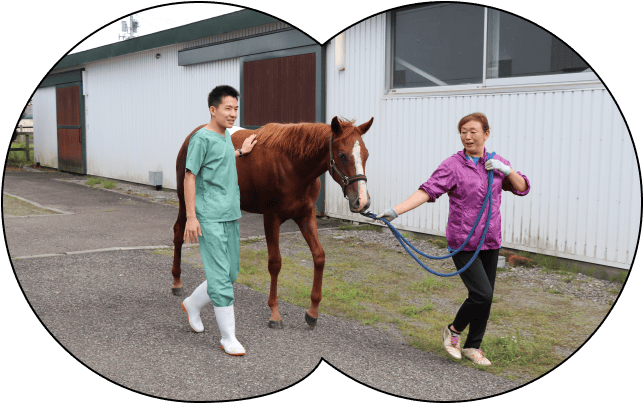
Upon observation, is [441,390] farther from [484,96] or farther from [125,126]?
[125,126]

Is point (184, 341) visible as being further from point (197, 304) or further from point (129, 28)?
point (129, 28)

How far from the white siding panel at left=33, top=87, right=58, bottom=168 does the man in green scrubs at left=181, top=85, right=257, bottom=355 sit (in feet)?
19.3

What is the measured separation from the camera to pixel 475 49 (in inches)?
179

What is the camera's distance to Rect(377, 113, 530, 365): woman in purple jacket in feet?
8.52

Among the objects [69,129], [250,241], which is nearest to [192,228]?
[250,241]

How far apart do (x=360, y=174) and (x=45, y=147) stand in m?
7.65

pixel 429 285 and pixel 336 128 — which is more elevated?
pixel 336 128

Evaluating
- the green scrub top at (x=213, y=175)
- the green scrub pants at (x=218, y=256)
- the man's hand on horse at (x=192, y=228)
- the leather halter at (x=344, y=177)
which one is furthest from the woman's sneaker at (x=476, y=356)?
the man's hand on horse at (x=192, y=228)

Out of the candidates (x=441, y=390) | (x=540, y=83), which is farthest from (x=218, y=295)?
(x=540, y=83)

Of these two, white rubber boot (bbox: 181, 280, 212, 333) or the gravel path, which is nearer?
the gravel path

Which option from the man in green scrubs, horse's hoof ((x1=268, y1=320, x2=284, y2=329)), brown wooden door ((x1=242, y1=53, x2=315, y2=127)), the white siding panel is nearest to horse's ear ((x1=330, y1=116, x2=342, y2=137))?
the man in green scrubs

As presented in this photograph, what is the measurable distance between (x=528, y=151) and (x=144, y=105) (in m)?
5.21

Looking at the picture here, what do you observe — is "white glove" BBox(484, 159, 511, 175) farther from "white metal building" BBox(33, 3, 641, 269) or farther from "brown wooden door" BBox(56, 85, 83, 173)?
"brown wooden door" BBox(56, 85, 83, 173)

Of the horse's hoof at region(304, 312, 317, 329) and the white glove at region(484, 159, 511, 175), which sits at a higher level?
the white glove at region(484, 159, 511, 175)
